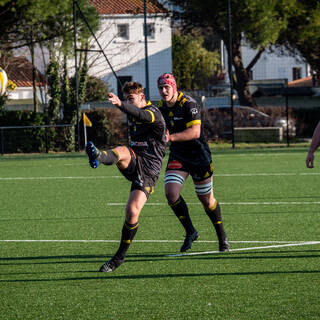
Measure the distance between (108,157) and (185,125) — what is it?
148cm

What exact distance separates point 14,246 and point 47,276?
1.97 meters

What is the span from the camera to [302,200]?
12758 mm

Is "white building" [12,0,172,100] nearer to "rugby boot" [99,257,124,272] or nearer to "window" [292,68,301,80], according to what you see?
"window" [292,68,301,80]

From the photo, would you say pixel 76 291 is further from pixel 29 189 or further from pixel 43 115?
pixel 43 115

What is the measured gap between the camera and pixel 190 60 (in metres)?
65.2

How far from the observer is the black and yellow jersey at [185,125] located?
821cm

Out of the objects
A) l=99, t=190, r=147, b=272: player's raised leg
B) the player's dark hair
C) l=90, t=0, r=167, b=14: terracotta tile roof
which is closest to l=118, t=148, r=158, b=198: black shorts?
l=99, t=190, r=147, b=272: player's raised leg

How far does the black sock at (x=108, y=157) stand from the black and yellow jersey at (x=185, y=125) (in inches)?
51.8

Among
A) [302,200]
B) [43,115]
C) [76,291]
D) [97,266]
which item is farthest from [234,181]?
[43,115]

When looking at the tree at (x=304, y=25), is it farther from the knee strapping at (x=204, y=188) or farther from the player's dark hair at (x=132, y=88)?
the player's dark hair at (x=132, y=88)

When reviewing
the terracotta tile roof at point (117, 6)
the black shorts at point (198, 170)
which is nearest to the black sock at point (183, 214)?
the black shorts at point (198, 170)

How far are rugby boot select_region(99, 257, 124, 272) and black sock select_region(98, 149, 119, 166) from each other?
101 cm

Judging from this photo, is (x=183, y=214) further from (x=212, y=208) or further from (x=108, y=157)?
(x=108, y=157)

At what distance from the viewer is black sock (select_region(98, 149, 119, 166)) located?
6.93m
